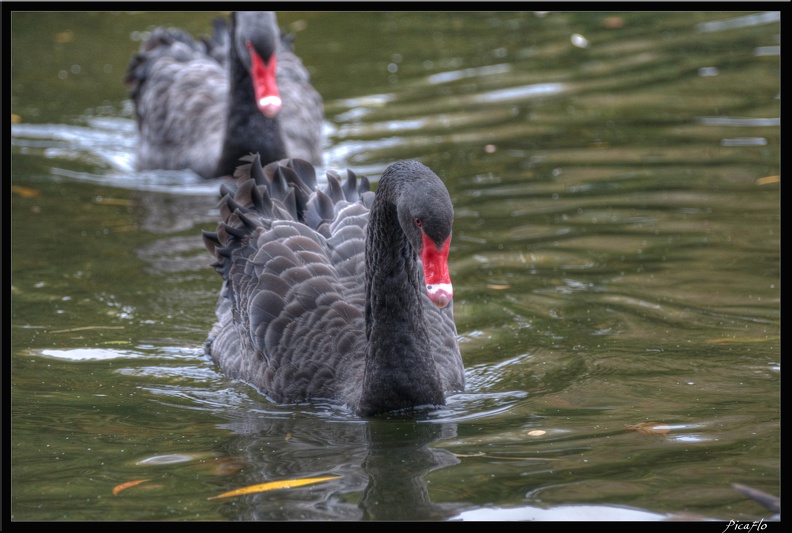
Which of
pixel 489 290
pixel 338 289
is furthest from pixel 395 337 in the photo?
pixel 489 290

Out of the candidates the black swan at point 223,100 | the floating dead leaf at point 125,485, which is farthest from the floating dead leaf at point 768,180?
the floating dead leaf at point 125,485

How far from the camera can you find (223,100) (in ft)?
35.0

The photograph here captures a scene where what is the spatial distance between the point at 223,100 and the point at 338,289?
16.8 ft

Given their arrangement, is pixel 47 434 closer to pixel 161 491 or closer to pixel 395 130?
pixel 161 491

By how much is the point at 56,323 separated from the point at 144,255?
124 cm

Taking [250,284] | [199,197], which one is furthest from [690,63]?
[250,284]

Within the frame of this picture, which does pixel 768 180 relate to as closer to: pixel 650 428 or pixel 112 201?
pixel 650 428

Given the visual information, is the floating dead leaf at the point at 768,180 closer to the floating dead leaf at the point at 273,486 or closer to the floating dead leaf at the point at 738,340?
the floating dead leaf at the point at 738,340

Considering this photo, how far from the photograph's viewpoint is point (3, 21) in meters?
13.6

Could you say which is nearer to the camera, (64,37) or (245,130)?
(245,130)

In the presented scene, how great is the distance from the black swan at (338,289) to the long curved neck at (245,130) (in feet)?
8.24

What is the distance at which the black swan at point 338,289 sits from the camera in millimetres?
5082

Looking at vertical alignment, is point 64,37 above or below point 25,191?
above

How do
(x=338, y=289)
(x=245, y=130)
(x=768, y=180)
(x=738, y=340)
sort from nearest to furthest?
(x=338, y=289), (x=738, y=340), (x=768, y=180), (x=245, y=130)
